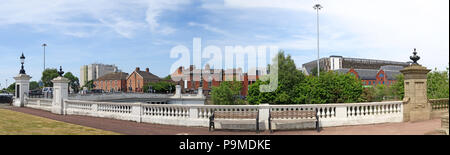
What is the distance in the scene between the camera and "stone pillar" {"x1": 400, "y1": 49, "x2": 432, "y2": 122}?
47.2ft

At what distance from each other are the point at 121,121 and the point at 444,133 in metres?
13.2

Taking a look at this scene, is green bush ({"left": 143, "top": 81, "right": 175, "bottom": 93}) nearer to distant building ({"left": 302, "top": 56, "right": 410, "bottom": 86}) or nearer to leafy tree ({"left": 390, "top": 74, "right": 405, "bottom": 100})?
distant building ({"left": 302, "top": 56, "right": 410, "bottom": 86})

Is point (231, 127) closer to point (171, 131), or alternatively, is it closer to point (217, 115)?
point (217, 115)

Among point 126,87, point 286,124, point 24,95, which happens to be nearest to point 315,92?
point 286,124

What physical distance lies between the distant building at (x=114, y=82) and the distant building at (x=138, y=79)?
209 cm

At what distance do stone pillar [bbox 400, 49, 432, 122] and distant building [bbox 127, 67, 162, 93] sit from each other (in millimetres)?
96705

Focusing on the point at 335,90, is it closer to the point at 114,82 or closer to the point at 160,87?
the point at 160,87

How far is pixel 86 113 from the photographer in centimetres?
1797

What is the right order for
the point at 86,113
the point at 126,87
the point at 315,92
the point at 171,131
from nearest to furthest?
the point at 171,131
the point at 86,113
the point at 315,92
the point at 126,87

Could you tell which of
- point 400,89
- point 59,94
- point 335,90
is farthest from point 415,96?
point 400,89

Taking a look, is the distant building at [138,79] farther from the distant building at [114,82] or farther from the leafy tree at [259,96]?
the leafy tree at [259,96]

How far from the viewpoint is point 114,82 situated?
372 ft

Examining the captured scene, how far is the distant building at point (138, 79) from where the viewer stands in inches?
4186

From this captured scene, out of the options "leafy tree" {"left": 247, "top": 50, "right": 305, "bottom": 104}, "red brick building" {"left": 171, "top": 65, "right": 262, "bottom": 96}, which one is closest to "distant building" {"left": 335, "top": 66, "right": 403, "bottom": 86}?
"red brick building" {"left": 171, "top": 65, "right": 262, "bottom": 96}
